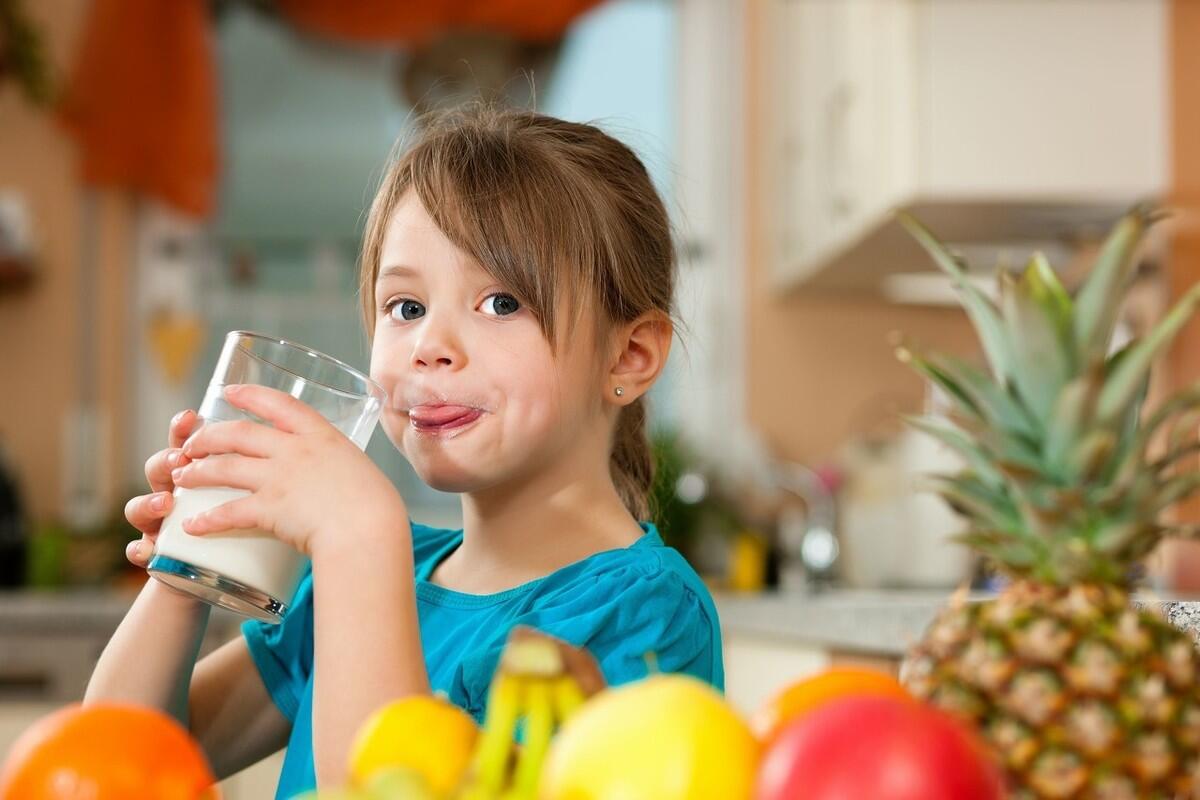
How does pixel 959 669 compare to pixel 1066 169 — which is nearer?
pixel 959 669

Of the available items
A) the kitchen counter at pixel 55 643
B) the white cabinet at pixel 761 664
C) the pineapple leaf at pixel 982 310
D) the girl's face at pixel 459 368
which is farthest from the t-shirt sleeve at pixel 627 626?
the kitchen counter at pixel 55 643

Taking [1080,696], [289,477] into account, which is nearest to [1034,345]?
[1080,696]

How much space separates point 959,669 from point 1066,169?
2.30 meters

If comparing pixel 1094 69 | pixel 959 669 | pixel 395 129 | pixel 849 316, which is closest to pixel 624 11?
pixel 395 129

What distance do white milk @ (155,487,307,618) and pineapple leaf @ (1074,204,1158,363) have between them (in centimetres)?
47

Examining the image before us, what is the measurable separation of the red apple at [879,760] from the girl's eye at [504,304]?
1.98 ft

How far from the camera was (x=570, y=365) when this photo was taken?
1.05 metres

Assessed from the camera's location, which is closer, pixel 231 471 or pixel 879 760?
pixel 879 760

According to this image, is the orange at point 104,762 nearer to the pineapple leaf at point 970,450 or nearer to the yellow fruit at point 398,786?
the yellow fruit at point 398,786

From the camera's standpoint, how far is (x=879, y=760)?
0.41 m

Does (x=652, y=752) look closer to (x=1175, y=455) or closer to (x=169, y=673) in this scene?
(x=1175, y=455)

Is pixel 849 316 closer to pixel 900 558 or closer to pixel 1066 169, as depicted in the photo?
pixel 900 558

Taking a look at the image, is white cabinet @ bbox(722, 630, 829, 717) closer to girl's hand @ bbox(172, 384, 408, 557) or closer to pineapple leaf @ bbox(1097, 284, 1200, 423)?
girl's hand @ bbox(172, 384, 408, 557)

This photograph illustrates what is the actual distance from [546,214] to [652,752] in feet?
2.23
